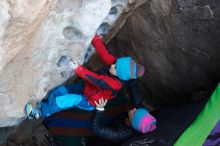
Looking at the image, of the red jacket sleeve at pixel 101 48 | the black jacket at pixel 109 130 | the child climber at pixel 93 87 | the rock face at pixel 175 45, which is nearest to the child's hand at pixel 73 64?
the child climber at pixel 93 87

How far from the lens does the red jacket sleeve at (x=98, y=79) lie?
157 centimetres

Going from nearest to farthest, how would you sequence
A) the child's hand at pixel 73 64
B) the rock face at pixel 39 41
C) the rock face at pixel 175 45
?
the rock face at pixel 39 41
the child's hand at pixel 73 64
the rock face at pixel 175 45

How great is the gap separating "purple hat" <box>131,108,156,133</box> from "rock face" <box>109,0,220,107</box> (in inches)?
14.4

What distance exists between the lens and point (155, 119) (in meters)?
1.71

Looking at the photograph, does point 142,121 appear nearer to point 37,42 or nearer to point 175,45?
point 175,45

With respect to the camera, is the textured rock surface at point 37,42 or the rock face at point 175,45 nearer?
the textured rock surface at point 37,42

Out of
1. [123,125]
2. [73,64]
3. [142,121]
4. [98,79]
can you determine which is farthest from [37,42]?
[123,125]

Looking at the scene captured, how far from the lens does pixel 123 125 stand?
186 centimetres

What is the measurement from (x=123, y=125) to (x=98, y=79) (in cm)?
36

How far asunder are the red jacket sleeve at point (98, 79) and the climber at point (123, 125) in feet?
0.30

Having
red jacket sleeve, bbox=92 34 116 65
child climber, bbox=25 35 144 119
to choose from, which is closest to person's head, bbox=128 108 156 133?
child climber, bbox=25 35 144 119

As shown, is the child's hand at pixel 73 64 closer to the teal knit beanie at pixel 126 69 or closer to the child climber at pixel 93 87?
the child climber at pixel 93 87

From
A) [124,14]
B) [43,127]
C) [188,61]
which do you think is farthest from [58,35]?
[43,127]

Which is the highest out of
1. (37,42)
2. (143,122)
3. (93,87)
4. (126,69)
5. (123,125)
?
(37,42)
